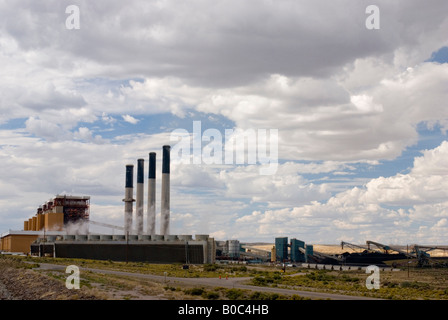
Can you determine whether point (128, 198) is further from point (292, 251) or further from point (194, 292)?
point (194, 292)

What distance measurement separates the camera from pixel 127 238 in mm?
99438

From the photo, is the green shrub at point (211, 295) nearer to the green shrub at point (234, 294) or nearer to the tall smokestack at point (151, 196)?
the green shrub at point (234, 294)

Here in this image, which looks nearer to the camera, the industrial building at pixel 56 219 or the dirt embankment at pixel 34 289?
the dirt embankment at pixel 34 289

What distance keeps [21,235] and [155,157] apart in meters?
48.9

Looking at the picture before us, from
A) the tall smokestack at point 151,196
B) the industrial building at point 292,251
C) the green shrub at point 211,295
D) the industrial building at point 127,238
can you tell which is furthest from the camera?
the industrial building at point 292,251

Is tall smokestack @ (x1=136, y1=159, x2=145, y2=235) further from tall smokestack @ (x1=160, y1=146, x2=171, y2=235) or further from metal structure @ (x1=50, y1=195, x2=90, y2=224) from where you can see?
metal structure @ (x1=50, y1=195, x2=90, y2=224)

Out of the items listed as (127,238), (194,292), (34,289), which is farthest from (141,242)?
(194,292)

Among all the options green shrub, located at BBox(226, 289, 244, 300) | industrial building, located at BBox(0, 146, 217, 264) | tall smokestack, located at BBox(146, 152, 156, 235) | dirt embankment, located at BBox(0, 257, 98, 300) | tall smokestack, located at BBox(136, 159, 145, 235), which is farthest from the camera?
tall smokestack, located at BBox(136, 159, 145, 235)

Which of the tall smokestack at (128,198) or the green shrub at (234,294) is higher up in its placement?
the tall smokestack at (128,198)

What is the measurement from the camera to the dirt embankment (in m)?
41.7

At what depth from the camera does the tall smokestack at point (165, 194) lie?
12488 centimetres

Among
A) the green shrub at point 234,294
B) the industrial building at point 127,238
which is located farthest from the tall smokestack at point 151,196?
the green shrub at point 234,294

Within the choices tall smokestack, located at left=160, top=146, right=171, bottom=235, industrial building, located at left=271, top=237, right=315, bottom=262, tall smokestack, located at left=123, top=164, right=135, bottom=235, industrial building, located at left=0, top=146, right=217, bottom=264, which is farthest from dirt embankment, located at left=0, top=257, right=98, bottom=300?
industrial building, located at left=271, top=237, right=315, bottom=262

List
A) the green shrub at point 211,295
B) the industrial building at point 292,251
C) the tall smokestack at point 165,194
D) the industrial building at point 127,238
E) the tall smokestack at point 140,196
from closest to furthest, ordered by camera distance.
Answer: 1. the green shrub at point 211,295
2. the industrial building at point 127,238
3. the tall smokestack at point 165,194
4. the tall smokestack at point 140,196
5. the industrial building at point 292,251
